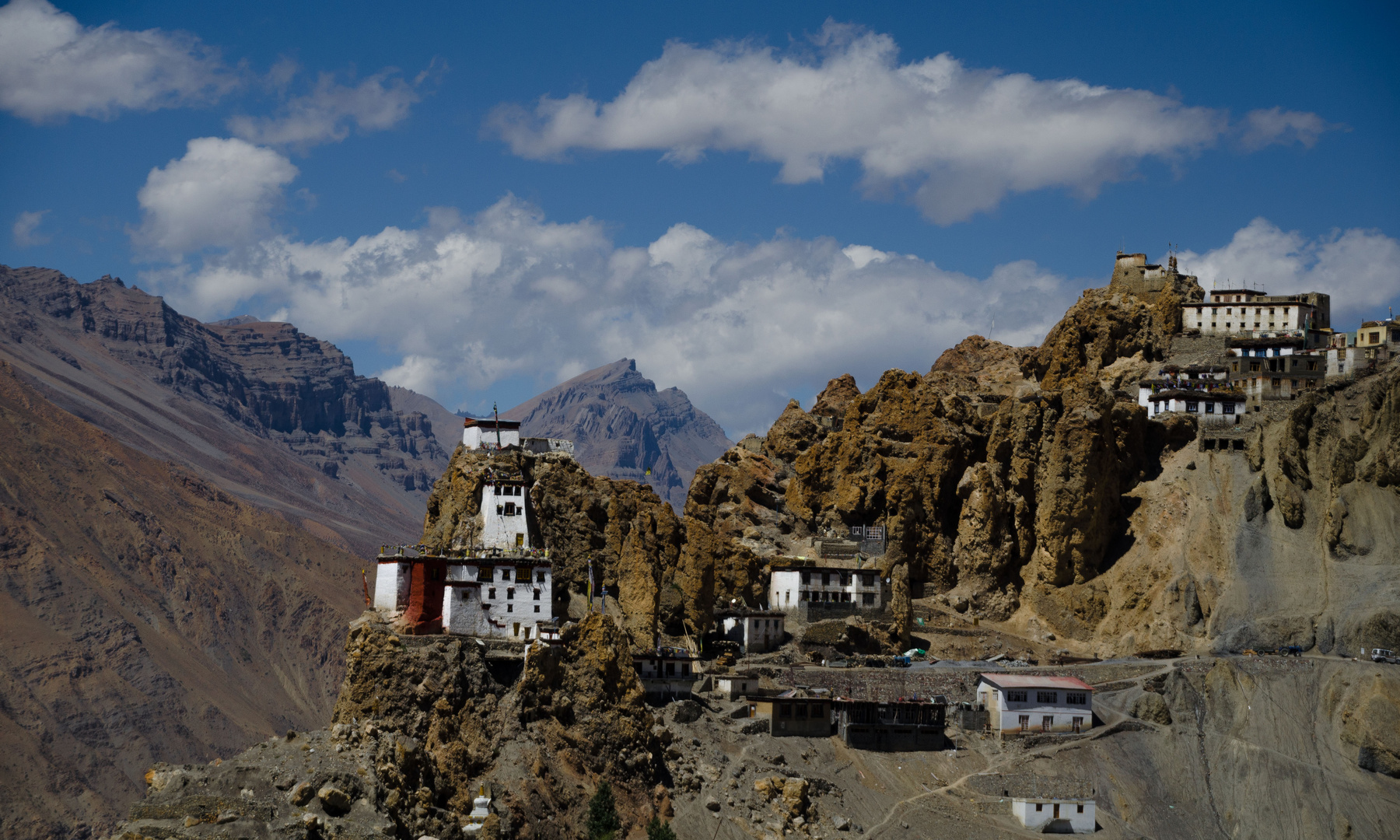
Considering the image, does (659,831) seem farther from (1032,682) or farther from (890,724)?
(1032,682)

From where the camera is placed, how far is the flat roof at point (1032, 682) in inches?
4390

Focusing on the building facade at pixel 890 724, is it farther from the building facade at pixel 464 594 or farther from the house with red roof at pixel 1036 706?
the building facade at pixel 464 594

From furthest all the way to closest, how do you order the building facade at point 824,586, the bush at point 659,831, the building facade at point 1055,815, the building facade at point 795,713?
the building facade at point 824,586
the building facade at point 795,713
the building facade at point 1055,815
the bush at point 659,831

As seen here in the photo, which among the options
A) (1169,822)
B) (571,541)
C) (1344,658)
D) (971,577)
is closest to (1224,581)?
(1344,658)

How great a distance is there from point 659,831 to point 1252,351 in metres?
86.4

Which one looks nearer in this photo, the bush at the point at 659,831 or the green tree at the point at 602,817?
the green tree at the point at 602,817

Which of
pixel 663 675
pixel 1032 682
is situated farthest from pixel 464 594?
pixel 1032 682

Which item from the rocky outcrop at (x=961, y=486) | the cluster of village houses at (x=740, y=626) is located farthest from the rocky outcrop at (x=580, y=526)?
the rocky outcrop at (x=961, y=486)

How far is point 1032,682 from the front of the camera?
11225 centimetres

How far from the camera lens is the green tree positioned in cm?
8788

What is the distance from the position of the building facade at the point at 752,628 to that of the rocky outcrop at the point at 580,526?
6133 millimetres

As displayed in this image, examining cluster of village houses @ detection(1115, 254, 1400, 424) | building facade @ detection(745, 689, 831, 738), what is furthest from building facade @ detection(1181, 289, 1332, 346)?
building facade @ detection(745, 689, 831, 738)

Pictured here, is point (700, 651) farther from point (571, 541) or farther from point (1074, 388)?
point (1074, 388)

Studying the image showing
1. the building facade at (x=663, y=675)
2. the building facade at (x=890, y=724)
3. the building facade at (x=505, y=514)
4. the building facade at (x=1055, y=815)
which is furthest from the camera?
the building facade at (x=890, y=724)
